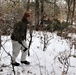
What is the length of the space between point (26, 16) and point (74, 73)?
2.00 meters

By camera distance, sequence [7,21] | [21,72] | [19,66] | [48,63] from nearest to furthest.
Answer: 1. [21,72]
2. [19,66]
3. [48,63]
4. [7,21]

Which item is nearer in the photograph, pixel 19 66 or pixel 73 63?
pixel 19 66

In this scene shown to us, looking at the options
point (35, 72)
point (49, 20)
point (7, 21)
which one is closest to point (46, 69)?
point (35, 72)

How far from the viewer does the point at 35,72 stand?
255 inches

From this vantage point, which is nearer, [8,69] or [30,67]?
[8,69]

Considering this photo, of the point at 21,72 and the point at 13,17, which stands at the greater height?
the point at 13,17

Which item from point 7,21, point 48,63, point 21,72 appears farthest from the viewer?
point 7,21

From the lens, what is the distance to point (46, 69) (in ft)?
22.0

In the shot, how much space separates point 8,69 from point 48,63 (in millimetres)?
1501

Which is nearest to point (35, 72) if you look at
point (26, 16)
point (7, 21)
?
point (26, 16)

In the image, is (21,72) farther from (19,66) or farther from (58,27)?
(58,27)

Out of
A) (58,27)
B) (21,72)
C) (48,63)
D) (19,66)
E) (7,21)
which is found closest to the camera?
(21,72)

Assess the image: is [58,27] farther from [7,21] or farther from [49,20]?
[7,21]

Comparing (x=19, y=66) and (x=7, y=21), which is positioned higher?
(x=7, y=21)
